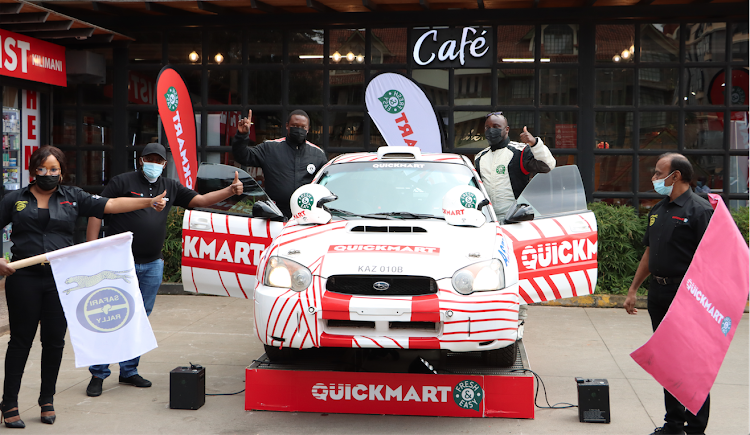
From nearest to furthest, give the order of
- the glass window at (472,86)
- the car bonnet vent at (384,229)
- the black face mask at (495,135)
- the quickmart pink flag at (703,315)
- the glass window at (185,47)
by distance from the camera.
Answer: the quickmart pink flag at (703,315)
the car bonnet vent at (384,229)
the black face mask at (495,135)
the glass window at (472,86)
the glass window at (185,47)

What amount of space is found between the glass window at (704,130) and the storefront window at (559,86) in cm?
175

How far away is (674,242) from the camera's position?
4723mm

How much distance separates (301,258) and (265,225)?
125 cm

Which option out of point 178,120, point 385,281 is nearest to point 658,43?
point 178,120

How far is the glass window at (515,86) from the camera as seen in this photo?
36.0 feet

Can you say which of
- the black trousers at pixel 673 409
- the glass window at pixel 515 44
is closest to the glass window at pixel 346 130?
the glass window at pixel 515 44

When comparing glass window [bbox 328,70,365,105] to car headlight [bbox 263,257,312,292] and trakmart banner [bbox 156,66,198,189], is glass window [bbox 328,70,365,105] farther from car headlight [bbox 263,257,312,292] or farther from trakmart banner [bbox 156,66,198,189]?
car headlight [bbox 263,257,312,292]

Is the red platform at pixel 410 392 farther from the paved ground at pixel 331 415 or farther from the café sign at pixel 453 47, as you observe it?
the café sign at pixel 453 47

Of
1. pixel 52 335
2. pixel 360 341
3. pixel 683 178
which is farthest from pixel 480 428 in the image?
pixel 52 335

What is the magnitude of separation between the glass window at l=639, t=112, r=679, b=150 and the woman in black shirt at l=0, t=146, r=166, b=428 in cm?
868

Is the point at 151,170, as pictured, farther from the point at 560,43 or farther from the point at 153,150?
the point at 560,43

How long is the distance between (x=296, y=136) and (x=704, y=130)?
697 cm

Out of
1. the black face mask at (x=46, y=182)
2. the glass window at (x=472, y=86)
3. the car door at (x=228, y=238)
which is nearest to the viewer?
the black face mask at (x=46, y=182)

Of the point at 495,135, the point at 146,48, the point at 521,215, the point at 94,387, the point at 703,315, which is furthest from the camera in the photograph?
the point at 146,48
